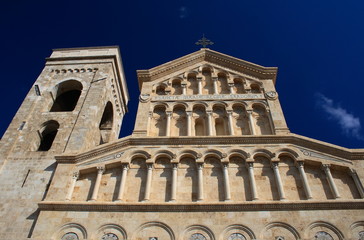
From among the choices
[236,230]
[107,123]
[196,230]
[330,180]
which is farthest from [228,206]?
[107,123]

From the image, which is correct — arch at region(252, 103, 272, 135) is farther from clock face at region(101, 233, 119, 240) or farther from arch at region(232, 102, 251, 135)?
clock face at region(101, 233, 119, 240)

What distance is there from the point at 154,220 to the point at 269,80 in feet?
33.6

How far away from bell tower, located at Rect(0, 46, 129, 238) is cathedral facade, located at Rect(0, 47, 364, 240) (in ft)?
0.22

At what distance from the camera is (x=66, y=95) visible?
2197 centimetres

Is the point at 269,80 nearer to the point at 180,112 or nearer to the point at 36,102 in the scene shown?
the point at 180,112

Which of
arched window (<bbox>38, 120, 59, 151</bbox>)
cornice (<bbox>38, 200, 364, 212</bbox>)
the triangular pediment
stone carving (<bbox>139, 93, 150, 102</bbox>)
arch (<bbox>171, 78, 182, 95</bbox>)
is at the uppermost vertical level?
the triangular pediment

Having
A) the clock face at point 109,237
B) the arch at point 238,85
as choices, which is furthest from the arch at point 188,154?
the arch at point 238,85

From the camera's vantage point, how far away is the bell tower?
1408 centimetres

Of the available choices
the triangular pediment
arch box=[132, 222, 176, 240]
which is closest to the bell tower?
the triangular pediment

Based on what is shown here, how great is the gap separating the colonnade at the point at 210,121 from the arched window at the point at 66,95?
24.4 feet

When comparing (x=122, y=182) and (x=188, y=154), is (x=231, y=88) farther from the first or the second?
(x=122, y=182)

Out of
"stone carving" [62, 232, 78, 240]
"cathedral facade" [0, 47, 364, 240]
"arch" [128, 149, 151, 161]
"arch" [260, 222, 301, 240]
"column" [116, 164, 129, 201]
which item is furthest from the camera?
"arch" [128, 149, 151, 161]

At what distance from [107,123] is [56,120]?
6.18m

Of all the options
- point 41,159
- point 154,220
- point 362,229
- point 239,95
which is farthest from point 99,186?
point 362,229
